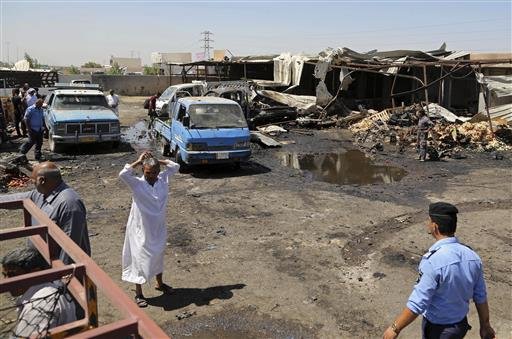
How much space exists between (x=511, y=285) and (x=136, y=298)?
4.76 meters

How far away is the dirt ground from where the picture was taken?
516cm

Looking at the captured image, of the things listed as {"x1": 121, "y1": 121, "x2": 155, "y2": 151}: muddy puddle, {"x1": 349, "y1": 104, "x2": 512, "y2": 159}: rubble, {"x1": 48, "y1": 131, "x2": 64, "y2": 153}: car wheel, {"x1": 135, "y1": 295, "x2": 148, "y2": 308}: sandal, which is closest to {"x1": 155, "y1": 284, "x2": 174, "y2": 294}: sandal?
Result: {"x1": 135, "y1": 295, "x2": 148, "y2": 308}: sandal

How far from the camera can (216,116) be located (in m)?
12.4

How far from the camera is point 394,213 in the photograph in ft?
29.0

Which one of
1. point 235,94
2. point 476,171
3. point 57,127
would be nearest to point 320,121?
point 235,94

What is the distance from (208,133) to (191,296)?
6.60m

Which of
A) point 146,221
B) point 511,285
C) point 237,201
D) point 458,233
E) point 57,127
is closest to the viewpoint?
point 146,221

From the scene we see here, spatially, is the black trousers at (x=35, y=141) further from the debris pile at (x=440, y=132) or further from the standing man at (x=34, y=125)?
the debris pile at (x=440, y=132)

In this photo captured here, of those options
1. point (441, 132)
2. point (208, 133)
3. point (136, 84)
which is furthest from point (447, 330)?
point (136, 84)

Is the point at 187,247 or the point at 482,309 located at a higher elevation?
the point at 482,309

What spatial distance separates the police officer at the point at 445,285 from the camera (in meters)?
3.05

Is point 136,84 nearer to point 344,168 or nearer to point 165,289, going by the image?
point 344,168

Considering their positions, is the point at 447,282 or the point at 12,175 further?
the point at 12,175

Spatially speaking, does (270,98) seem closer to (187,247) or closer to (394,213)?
(394,213)
